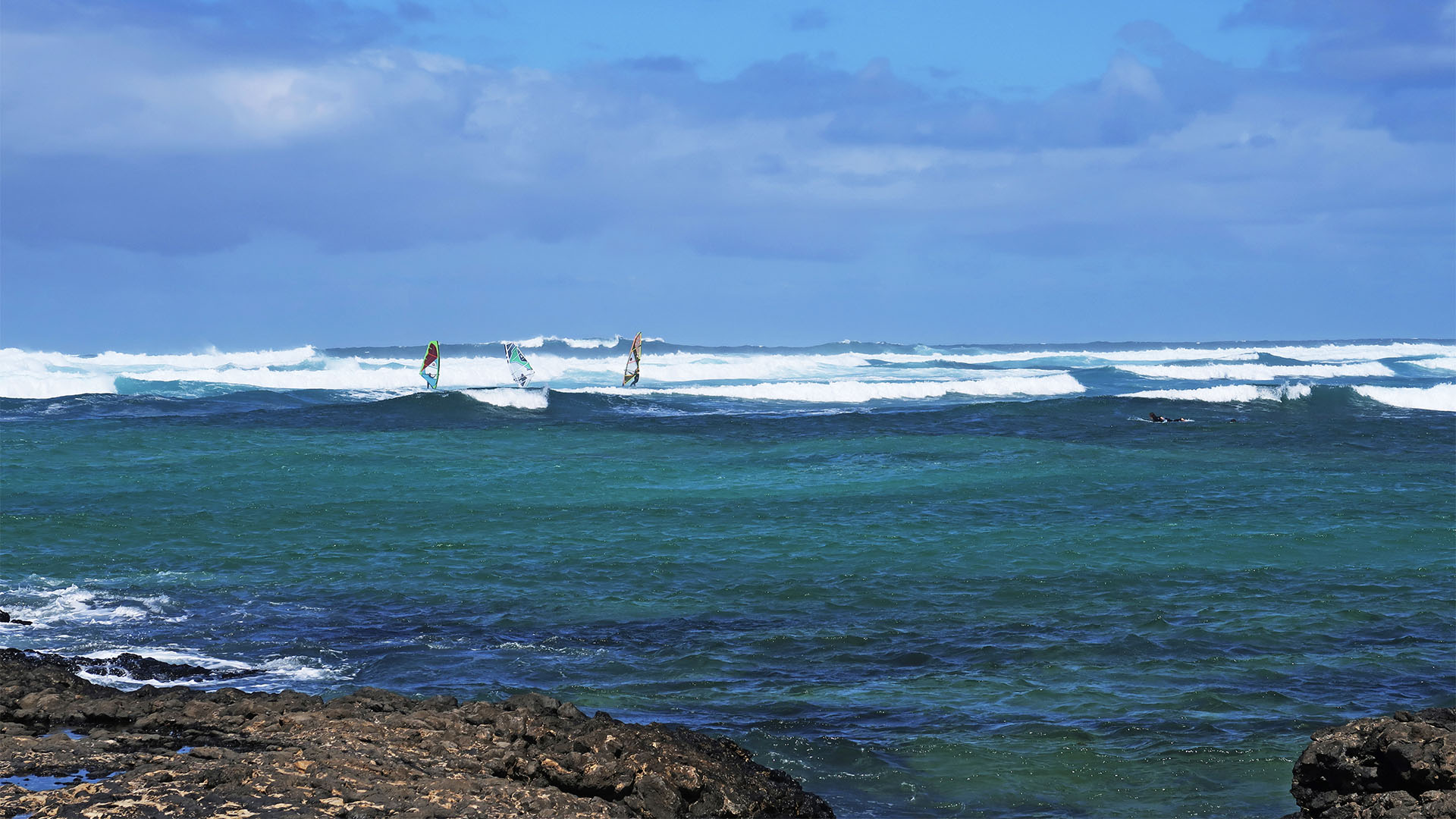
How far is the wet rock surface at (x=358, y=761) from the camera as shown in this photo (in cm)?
573

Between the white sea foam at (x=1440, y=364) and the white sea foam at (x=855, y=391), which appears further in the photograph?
the white sea foam at (x=1440, y=364)

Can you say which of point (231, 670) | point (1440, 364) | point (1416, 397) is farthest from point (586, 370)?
point (231, 670)

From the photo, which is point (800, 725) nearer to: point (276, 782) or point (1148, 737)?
point (1148, 737)

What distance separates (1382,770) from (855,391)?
41.0 m

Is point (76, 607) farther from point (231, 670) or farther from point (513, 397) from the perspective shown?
point (513, 397)

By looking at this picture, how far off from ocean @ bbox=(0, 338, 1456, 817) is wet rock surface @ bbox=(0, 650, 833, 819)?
114 centimetres

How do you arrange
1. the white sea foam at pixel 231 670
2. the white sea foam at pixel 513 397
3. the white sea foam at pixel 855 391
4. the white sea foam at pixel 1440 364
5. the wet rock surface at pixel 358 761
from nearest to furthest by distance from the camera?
the wet rock surface at pixel 358 761
the white sea foam at pixel 231 670
the white sea foam at pixel 513 397
the white sea foam at pixel 855 391
the white sea foam at pixel 1440 364

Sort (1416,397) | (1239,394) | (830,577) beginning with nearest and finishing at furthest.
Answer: (830,577), (1239,394), (1416,397)

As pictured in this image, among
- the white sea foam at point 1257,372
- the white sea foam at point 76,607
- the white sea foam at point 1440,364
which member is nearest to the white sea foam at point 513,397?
the white sea foam at point 76,607

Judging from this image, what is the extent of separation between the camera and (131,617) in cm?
1116

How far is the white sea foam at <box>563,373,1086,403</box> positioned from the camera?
148 ft

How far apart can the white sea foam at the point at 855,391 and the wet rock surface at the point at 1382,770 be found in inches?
1462

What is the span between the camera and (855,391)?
154 ft

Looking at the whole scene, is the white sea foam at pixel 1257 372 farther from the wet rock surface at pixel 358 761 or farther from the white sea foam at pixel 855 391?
the wet rock surface at pixel 358 761
